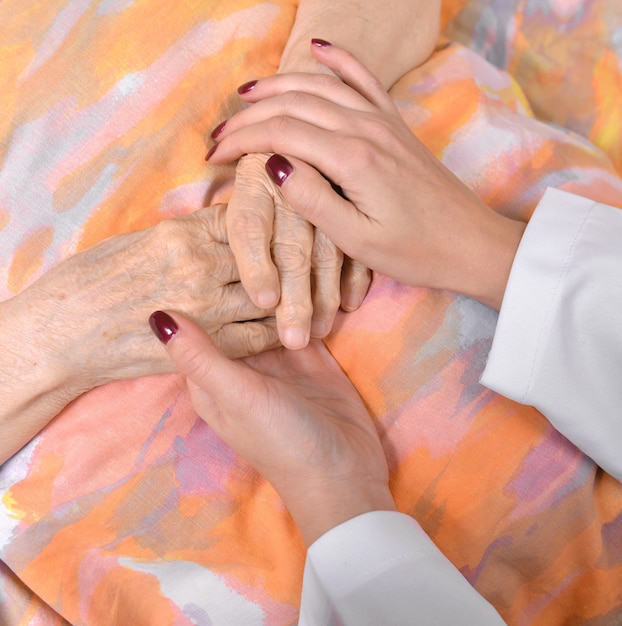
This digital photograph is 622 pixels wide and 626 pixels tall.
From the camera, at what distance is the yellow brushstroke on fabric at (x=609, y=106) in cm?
129

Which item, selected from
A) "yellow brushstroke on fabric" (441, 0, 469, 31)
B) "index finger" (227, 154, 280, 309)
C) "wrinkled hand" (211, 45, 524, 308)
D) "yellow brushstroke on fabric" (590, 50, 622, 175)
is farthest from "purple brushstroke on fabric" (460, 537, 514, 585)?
"yellow brushstroke on fabric" (441, 0, 469, 31)

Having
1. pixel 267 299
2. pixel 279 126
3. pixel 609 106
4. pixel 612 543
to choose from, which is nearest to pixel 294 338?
pixel 267 299

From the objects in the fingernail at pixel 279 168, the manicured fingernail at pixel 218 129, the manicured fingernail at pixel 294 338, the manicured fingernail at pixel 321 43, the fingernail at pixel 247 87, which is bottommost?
the manicured fingernail at pixel 294 338

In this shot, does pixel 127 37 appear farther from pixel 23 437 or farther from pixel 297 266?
pixel 23 437

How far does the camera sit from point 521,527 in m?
0.89

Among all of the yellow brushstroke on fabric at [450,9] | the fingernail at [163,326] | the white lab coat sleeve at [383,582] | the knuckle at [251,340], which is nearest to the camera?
the white lab coat sleeve at [383,582]

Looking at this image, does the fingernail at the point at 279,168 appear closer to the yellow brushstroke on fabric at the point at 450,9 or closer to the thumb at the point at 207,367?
the thumb at the point at 207,367

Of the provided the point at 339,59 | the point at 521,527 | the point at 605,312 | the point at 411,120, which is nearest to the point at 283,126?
the point at 339,59

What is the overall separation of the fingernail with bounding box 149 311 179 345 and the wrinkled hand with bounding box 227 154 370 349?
0.11 meters

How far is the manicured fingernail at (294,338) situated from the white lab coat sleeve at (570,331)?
0.82 feet

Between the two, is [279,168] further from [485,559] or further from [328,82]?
[485,559]

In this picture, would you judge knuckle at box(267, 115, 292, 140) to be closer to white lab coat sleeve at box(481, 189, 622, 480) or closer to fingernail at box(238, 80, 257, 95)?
fingernail at box(238, 80, 257, 95)

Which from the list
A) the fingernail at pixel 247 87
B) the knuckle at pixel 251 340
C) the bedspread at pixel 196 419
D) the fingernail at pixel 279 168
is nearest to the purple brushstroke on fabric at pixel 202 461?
the bedspread at pixel 196 419

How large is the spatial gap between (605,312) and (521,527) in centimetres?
31
